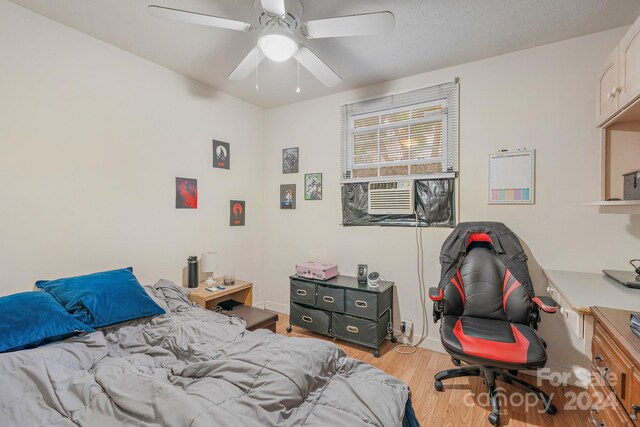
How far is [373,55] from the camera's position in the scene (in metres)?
2.56

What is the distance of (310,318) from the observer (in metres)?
3.12

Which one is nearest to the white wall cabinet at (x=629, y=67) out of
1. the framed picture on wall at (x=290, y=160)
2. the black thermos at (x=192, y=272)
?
the framed picture on wall at (x=290, y=160)

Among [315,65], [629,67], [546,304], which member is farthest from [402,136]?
[546,304]

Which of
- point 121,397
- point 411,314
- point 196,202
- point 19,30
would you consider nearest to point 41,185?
point 19,30

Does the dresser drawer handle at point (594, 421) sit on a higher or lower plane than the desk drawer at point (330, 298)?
lower

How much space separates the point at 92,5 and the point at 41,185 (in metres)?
1.29

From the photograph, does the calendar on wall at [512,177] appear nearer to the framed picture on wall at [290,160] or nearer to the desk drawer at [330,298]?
the desk drawer at [330,298]

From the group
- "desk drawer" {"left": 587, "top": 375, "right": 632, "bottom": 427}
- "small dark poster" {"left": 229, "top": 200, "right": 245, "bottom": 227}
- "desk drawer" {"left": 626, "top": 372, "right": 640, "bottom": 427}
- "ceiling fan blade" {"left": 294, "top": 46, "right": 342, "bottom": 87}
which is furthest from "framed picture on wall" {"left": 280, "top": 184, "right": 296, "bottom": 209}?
"desk drawer" {"left": 626, "top": 372, "right": 640, "bottom": 427}

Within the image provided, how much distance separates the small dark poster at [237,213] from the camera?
354 cm

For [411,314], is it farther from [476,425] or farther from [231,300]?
[231,300]

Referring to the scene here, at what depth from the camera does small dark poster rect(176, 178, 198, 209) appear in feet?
9.77

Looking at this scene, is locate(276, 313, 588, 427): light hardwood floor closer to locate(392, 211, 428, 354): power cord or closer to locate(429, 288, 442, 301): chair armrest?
locate(392, 211, 428, 354): power cord

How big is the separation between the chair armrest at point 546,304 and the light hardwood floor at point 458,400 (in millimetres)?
701

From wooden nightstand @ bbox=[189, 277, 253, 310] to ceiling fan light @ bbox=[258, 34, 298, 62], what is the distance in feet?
6.84
